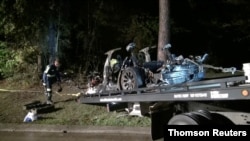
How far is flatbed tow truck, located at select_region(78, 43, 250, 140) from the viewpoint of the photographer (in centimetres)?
669

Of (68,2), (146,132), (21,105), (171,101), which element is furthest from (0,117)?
(171,101)

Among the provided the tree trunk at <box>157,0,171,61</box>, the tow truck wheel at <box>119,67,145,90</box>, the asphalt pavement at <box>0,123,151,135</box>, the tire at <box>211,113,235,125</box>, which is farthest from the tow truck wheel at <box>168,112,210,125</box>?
the tree trunk at <box>157,0,171,61</box>

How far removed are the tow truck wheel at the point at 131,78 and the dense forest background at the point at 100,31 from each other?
8.25 meters

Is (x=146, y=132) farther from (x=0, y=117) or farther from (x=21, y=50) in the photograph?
(x=21, y=50)

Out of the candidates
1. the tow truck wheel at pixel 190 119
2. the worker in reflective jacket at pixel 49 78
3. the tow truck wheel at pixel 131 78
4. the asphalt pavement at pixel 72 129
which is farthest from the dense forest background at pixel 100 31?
the tow truck wheel at pixel 190 119

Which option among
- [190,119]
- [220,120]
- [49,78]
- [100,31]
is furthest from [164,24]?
[190,119]

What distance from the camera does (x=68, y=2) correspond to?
20.3m

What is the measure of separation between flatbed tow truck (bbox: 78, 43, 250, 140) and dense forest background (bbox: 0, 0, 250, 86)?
9.93 m

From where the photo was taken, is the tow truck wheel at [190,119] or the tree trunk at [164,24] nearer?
the tow truck wheel at [190,119]

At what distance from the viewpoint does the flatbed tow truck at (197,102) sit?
263 inches

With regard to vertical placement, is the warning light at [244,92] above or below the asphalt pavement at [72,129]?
above

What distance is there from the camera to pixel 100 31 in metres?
20.0

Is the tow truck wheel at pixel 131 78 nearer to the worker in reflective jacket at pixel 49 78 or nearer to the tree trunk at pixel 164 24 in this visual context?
the worker in reflective jacket at pixel 49 78

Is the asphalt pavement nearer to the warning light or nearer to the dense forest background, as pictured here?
the dense forest background
